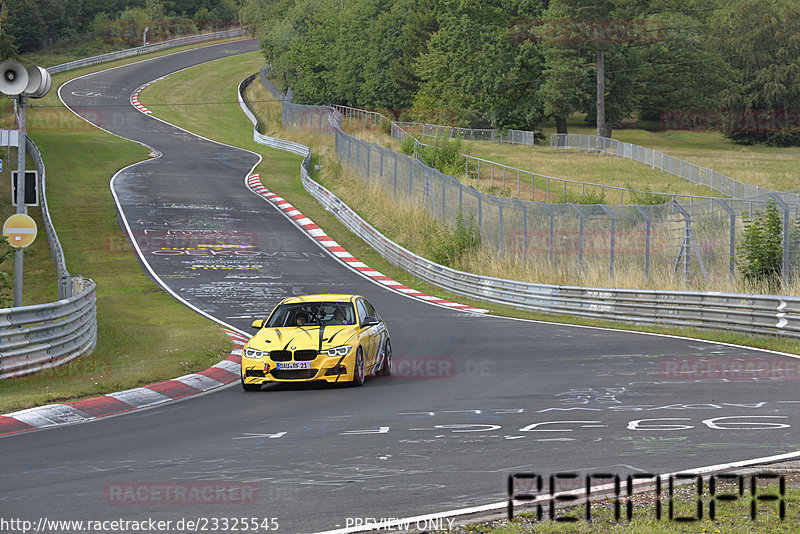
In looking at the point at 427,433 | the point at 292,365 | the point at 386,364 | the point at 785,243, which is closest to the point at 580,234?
the point at 785,243

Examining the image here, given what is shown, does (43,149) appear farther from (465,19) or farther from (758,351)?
(758,351)

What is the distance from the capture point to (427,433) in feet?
31.9

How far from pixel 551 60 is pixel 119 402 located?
222ft

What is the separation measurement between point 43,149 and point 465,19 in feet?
130

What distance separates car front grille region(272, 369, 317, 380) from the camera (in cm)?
1367

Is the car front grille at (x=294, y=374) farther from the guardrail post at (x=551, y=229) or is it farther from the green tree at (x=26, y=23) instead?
the green tree at (x=26, y=23)

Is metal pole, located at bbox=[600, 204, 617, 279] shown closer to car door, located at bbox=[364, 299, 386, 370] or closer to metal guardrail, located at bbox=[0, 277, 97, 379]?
car door, located at bbox=[364, 299, 386, 370]

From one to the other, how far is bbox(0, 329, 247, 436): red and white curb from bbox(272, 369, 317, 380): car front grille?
129 cm

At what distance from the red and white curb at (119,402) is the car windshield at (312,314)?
4.51 ft

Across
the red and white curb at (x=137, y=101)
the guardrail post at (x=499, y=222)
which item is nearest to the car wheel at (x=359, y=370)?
the guardrail post at (x=499, y=222)

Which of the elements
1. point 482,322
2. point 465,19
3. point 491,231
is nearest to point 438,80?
point 465,19

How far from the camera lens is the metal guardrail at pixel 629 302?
1836 cm

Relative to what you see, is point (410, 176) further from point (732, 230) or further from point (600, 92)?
point (600, 92)

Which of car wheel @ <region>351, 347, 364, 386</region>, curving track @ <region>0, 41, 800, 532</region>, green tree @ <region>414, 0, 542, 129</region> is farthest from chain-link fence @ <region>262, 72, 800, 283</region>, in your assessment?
green tree @ <region>414, 0, 542, 129</region>
